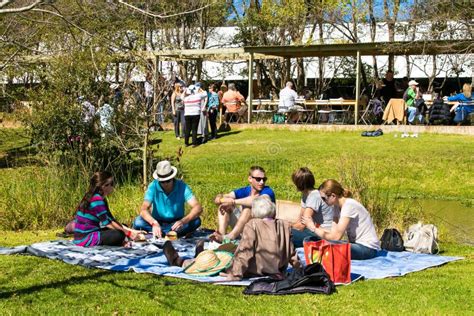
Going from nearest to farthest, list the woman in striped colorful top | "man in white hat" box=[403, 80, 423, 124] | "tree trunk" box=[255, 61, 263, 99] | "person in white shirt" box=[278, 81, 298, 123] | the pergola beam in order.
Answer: the woman in striped colorful top, the pergola beam, "man in white hat" box=[403, 80, 423, 124], "person in white shirt" box=[278, 81, 298, 123], "tree trunk" box=[255, 61, 263, 99]

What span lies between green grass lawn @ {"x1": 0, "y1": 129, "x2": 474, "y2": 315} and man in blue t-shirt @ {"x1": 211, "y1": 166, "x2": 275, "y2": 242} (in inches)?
60.1

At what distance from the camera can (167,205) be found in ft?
31.9

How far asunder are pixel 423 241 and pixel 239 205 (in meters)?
1.98

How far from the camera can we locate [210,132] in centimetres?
2316

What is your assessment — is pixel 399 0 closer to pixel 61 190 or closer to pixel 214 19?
pixel 214 19

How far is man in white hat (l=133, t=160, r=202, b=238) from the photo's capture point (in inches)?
373

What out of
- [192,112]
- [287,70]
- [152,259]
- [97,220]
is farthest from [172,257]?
[287,70]

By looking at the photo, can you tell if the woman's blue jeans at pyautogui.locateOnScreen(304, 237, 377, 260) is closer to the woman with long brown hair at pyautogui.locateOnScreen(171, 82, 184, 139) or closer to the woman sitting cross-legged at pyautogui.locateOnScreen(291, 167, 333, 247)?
the woman sitting cross-legged at pyautogui.locateOnScreen(291, 167, 333, 247)

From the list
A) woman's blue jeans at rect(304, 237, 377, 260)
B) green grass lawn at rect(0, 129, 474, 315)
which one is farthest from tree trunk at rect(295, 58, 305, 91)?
woman's blue jeans at rect(304, 237, 377, 260)

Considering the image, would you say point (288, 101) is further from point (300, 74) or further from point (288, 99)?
point (300, 74)

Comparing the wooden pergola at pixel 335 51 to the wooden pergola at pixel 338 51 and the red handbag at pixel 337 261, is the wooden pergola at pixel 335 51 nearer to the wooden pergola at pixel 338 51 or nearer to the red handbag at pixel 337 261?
the wooden pergola at pixel 338 51

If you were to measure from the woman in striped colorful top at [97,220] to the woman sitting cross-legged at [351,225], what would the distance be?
2.05 metres

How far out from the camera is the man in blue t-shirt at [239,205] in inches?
352

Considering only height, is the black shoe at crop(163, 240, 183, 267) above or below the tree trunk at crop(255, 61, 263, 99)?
below
